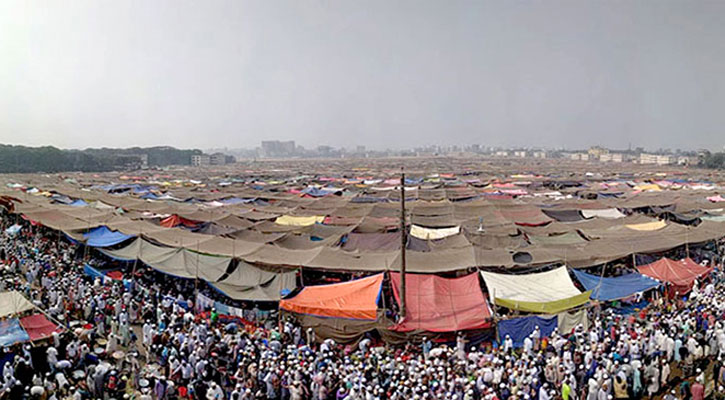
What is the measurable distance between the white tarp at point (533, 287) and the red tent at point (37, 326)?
406 inches

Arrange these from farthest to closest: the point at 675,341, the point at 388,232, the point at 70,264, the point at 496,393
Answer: the point at 388,232, the point at 70,264, the point at 675,341, the point at 496,393

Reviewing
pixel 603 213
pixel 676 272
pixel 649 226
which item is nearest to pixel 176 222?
pixel 676 272

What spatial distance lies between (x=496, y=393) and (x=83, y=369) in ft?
27.3

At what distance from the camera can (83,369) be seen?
923 centimetres

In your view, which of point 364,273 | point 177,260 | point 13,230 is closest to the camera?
point 364,273

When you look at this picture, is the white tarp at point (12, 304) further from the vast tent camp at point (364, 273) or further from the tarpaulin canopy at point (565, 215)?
the tarpaulin canopy at point (565, 215)

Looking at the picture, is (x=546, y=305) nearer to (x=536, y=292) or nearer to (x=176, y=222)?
(x=536, y=292)

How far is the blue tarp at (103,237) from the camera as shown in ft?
55.3

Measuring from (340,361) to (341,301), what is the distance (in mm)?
1928

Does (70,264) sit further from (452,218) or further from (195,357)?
(452,218)

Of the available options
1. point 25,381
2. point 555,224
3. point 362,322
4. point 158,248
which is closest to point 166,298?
point 158,248

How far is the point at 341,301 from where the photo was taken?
1108cm

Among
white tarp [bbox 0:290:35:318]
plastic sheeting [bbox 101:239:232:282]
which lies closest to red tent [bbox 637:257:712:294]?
plastic sheeting [bbox 101:239:232:282]

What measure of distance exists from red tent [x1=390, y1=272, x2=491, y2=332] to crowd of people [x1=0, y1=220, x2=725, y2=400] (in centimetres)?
38
